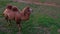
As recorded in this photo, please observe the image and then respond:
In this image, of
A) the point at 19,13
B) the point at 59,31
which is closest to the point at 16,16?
the point at 19,13

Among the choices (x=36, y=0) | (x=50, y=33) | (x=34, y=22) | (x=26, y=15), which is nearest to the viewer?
(x=26, y=15)

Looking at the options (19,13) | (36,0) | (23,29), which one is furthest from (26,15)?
(36,0)

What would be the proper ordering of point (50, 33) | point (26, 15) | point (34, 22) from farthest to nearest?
1. point (34, 22)
2. point (50, 33)
3. point (26, 15)

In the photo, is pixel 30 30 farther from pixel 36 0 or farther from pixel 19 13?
pixel 36 0

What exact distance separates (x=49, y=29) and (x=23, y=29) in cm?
106

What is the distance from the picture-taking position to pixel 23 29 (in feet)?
27.4

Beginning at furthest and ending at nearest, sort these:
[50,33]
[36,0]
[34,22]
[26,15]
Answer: [36,0], [34,22], [50,33], [26,15]

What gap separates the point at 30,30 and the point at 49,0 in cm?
662

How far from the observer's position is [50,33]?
8.32 meters

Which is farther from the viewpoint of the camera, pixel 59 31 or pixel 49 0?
pixel 49 0

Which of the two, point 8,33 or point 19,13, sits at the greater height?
point 19,13

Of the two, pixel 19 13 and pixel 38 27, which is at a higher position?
pixel 19 13

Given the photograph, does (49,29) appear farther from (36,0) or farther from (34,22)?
(36,0)

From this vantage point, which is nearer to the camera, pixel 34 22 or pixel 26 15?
pixel 26 15
